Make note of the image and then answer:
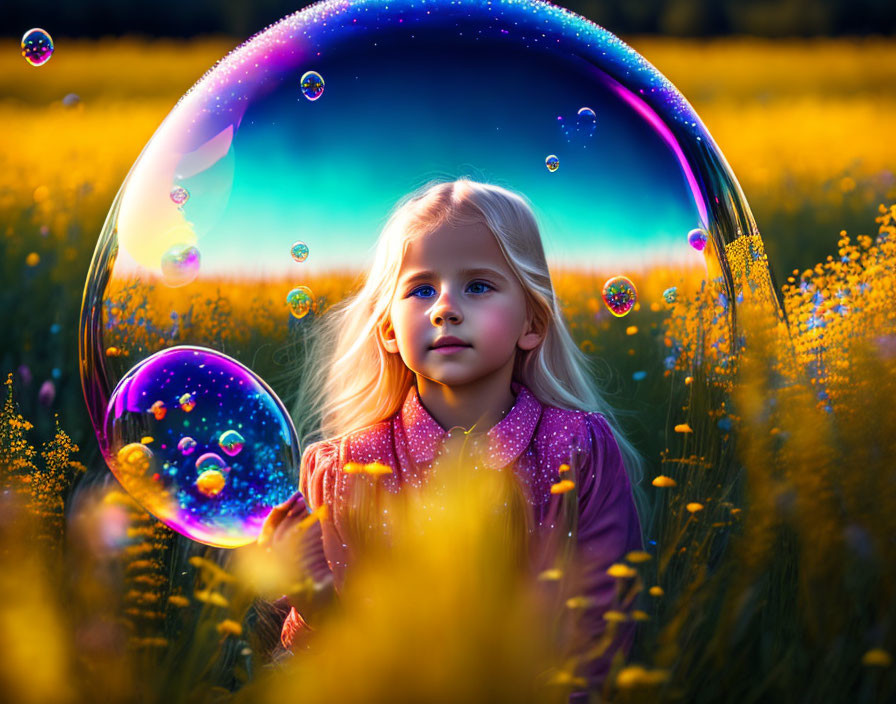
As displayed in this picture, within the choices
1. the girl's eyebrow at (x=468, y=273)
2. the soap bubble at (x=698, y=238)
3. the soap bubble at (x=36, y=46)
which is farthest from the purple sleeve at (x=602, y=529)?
the soap bubble at (x=36, y=46)

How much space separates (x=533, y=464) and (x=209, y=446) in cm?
77

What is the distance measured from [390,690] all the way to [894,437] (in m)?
1.18

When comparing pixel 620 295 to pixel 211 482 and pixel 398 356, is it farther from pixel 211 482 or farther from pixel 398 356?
pixel 211 482

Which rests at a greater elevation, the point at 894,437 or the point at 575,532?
the point at 894,437

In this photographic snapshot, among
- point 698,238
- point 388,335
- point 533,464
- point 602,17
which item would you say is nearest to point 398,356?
point 388,335

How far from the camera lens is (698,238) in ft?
8.81

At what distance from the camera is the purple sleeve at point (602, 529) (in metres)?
2.08

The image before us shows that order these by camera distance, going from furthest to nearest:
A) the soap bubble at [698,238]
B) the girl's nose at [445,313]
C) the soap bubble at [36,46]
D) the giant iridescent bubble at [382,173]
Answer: the soap bubble at [36,46], the soap bubble at [698,238], the giant iridescent bubble at [382,173], the girl's nose at [445,313]

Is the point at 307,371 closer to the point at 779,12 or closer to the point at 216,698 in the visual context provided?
the point at 216,698

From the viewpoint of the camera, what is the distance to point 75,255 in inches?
189

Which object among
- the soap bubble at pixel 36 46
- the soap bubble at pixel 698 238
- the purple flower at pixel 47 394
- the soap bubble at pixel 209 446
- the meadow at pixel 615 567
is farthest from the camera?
the purple flower at pixel 47 394

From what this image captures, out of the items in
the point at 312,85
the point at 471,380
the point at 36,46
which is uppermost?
the point at 36,46

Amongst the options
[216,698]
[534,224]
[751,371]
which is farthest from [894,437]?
[216,698]

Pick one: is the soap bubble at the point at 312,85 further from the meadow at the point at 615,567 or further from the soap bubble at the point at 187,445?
the soap bubble at the point at 187,445
